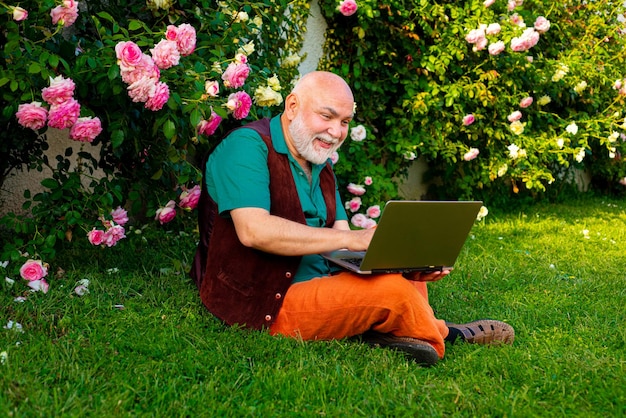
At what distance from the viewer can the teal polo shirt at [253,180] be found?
113 inches

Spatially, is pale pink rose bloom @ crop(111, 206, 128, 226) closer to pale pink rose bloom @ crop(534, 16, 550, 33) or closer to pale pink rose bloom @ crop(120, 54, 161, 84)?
pale pink rose bloom @ crop(120, 54, 161, 84)

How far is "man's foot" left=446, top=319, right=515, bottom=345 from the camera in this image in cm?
326

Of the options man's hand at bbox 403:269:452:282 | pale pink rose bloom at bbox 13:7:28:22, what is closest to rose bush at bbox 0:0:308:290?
pale pink rose bloom at bbox 13:7:28:22

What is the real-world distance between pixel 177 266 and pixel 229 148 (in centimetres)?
99

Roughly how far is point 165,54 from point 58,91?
43 centimetres

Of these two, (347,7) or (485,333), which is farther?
(347,7)

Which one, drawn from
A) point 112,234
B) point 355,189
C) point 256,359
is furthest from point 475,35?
point 256,359

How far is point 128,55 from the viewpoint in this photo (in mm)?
2977

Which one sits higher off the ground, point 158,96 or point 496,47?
point 158,96

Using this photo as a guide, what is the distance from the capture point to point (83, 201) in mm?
3486

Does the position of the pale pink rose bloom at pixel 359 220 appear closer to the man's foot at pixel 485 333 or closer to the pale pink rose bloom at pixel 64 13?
the man's foot at pixel 485 333

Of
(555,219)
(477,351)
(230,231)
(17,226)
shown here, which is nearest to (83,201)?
(17,226)

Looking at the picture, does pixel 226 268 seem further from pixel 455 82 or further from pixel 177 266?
pixel 455 82

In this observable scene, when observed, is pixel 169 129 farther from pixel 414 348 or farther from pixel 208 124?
pixel 414 348
